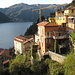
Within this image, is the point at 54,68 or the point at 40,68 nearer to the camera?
the point at 54,68

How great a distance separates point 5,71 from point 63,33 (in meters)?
14.4

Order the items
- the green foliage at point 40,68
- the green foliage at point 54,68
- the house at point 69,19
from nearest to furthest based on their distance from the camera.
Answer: the green foliage at point 54,68 < the green foliage at point 40,68 < the house at point 69,19

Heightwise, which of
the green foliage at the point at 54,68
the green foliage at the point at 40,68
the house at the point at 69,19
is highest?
the house at the point at 69,19

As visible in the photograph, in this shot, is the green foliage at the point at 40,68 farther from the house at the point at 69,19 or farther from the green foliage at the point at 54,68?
the house at the point at 69,19

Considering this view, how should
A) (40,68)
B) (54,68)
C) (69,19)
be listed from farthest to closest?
(69,19) → (40,68) → (54,68)

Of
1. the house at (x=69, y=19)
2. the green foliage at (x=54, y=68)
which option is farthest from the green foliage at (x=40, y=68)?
the house at (x=69, y=19)

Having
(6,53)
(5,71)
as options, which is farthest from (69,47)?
(6,53)

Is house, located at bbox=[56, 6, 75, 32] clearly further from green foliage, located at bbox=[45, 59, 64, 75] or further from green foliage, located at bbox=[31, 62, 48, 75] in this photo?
green foliage, located at bbox=[31, 62, 48, 75]

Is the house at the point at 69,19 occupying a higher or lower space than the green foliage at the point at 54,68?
higher

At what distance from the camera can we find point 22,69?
95.9 ft

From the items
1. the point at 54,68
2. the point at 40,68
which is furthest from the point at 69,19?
the point at 54,68

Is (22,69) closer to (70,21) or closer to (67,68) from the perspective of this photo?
(67,68)

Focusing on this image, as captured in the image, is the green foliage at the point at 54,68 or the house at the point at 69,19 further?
the house at the point at 69,19

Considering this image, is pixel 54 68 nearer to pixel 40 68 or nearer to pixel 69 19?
pixel 40 68
